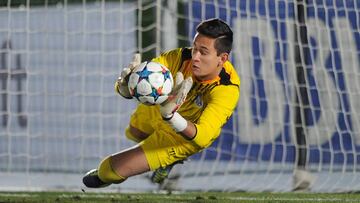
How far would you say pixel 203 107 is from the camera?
5.24 metres

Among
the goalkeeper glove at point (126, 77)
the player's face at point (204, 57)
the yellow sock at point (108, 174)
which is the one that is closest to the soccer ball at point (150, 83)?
the goalkeeper glove at point (126, 77)

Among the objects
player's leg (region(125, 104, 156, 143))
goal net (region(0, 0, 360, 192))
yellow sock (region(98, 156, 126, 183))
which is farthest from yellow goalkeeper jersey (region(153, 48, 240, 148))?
goal net (region(0, 0, 360, 192))

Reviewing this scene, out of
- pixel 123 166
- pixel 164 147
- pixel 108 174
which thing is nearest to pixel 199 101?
pixel 164 147

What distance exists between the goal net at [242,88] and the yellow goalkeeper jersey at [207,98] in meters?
2.38

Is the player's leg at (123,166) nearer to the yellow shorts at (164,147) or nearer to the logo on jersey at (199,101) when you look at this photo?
the yellow shorts at (164,147)

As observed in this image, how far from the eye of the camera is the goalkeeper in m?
4.96

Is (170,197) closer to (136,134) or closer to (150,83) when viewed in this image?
(136,134)

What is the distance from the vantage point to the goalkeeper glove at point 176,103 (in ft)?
15.5

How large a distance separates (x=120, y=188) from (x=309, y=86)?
1862mm

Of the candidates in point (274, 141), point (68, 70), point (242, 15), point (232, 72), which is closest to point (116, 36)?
point (68, 70)

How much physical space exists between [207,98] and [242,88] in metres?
2.76

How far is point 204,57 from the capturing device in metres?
5.14

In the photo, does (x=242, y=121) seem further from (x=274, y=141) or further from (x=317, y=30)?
(x=317, y=30)

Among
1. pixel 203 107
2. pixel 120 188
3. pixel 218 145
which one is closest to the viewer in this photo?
pixel 203 107
